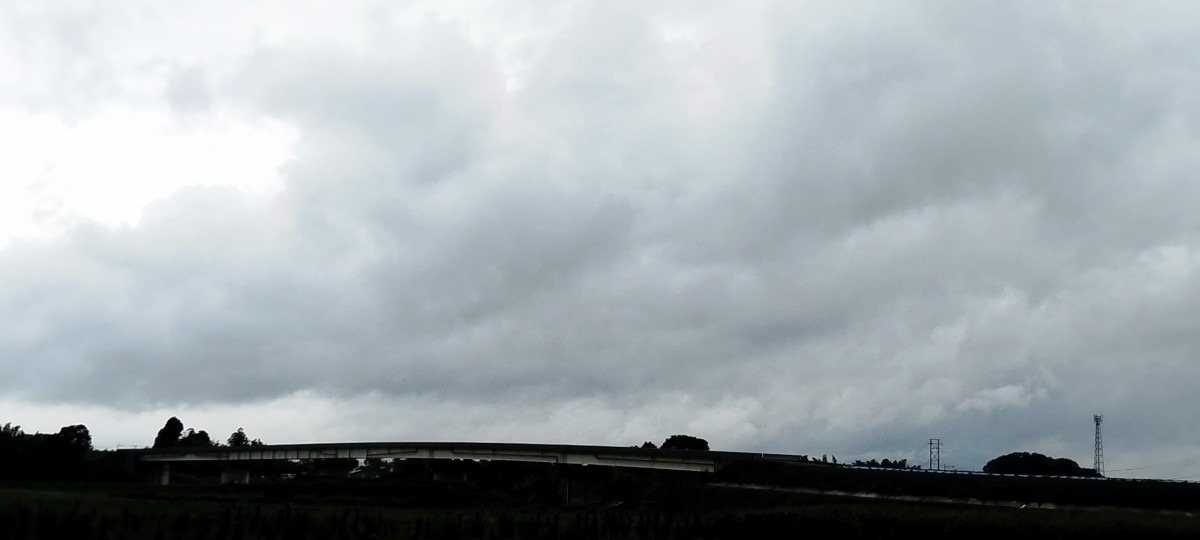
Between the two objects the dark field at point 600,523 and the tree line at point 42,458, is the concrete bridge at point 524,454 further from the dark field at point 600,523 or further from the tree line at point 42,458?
the dark field at point 600,523

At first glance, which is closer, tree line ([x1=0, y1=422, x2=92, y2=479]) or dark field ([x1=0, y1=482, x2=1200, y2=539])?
dark field ([x1=0, y1=482, x2=1200, y2=539])

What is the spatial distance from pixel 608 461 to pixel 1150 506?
4225 inches

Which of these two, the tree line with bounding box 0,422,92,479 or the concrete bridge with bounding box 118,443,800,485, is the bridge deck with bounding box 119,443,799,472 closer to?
the concrete bridge with bounding box 118,443,800,485

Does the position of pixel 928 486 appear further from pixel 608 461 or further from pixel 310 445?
pixel 310 445

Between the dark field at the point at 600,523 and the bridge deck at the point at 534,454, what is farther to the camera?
the bridge deck at the point at 534,454

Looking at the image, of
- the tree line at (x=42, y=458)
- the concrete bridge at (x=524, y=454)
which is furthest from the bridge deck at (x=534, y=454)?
the tree line at (x=42, y=458)

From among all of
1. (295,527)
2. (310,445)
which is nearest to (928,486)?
(295,527)

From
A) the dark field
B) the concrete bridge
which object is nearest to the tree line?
the concrete bridge

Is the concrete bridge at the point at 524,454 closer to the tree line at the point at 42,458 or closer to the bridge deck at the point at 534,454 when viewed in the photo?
the bridge deck at the point at 534,454

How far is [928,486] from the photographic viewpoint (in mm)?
84438

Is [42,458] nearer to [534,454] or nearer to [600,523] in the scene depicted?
[534,454]

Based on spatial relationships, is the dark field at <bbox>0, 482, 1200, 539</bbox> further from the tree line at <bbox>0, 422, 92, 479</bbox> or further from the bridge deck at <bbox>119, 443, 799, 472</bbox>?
the tree line at <bbox>0, 422, 92, 479</bbox>

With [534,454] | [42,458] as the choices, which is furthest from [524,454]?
[42,458]

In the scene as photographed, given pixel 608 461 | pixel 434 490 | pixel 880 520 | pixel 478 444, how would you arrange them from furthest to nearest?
pixel 478 444
pixel 608 461
pixel 434 490
pixel 880 520
